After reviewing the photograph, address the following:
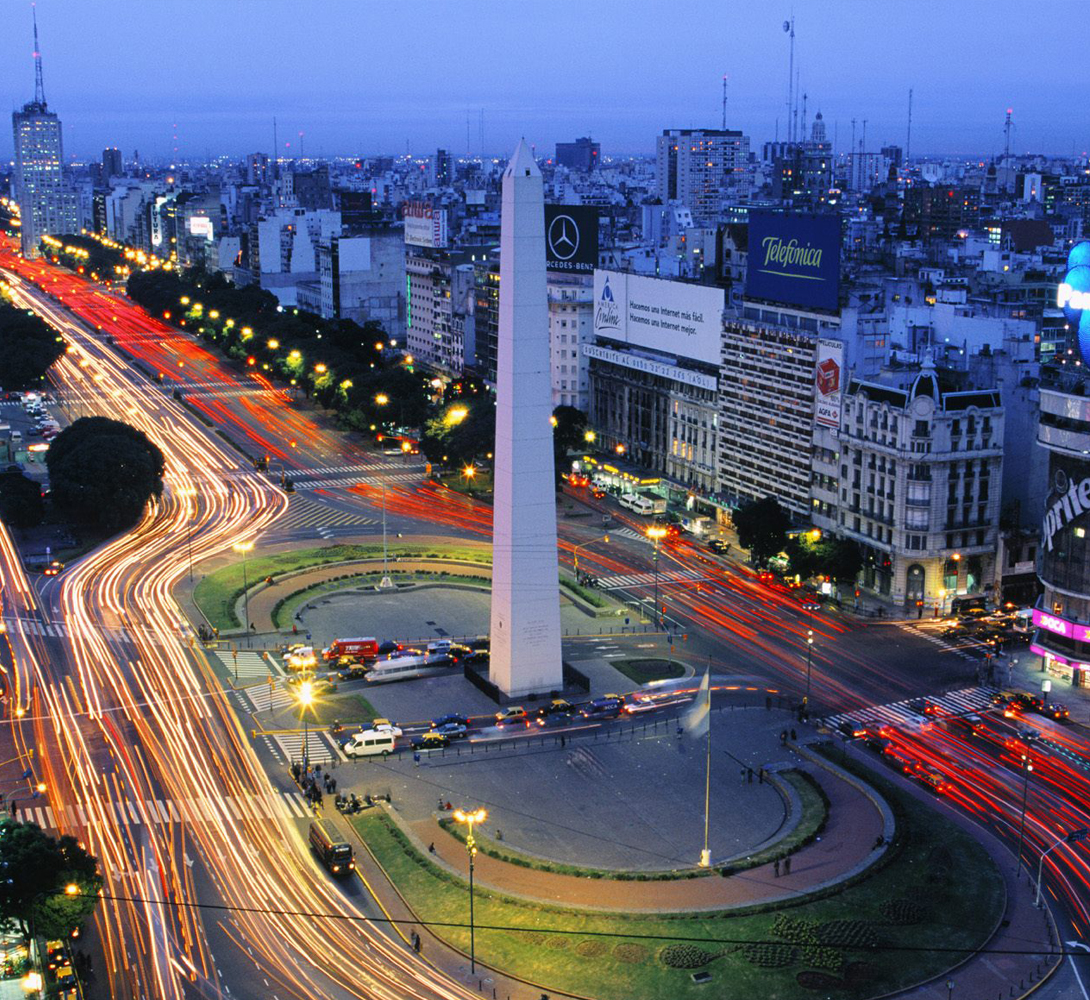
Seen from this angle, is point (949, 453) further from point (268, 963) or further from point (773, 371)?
point (268, 963)

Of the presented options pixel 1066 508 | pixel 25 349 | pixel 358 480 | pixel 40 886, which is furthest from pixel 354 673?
pixel 25 349

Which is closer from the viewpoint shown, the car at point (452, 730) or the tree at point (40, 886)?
the tree at point (40, 886)

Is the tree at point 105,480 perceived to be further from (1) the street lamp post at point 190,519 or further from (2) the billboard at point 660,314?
(2) the billboard at point 660,314

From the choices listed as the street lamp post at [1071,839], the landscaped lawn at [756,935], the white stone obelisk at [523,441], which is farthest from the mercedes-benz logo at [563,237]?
the landscaped lawn at [756,935]

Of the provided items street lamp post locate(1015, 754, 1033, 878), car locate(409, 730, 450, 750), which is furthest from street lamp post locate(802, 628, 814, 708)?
car locate(409, 730, 450, 750)

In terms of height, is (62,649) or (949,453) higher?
(949,453)

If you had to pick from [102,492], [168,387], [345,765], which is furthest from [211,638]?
[168,387]
